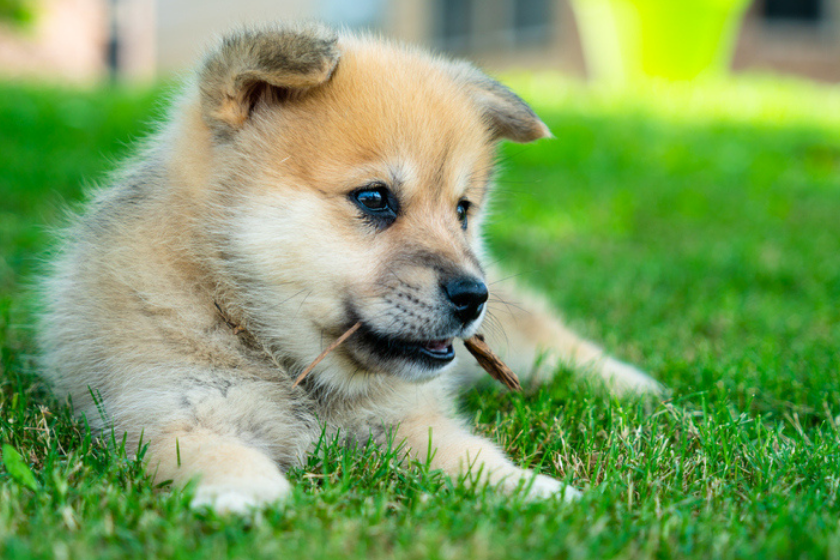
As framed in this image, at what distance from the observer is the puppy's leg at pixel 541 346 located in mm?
3123

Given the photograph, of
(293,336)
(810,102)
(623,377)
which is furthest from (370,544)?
(810,102)

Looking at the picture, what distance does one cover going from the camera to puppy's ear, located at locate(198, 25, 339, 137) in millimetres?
2170

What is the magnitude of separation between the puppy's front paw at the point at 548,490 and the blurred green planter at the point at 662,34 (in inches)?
467

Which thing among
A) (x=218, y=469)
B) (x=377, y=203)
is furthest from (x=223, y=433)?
(x=377, y=203)

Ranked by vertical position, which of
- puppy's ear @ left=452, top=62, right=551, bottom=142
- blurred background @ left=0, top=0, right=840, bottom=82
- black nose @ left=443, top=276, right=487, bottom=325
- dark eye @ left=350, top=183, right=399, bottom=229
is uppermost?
puppy's ear @ left=452, top=62, right=551, bottom=142

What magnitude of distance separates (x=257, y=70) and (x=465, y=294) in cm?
86

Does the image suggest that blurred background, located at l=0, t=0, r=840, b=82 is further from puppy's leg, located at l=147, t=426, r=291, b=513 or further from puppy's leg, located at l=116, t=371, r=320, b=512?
puppy's leg, located at l=147, t=426, r=291, b=513

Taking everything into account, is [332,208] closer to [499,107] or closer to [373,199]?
[373,199]

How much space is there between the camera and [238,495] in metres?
1.74

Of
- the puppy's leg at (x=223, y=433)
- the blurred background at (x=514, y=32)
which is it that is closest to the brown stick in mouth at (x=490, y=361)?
the puppy's leg at (x=223, y=433)

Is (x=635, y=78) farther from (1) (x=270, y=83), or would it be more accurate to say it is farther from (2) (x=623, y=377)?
(1) (x=270, y=83)

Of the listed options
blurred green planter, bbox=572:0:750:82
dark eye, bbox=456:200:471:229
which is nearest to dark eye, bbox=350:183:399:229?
dark eye, bbox=456:200:471:229

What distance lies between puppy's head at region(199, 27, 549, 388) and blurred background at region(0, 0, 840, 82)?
669 cm

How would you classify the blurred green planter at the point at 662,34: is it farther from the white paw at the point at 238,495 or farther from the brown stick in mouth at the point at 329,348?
the white paw at the point at 238,495
